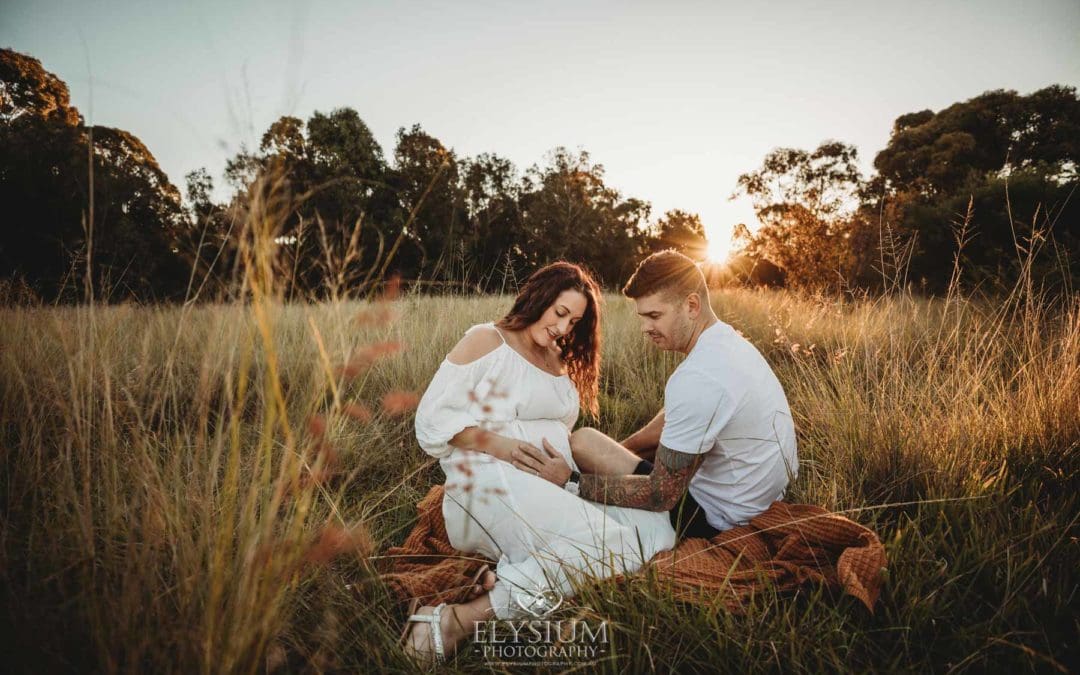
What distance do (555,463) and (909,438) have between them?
1984mm

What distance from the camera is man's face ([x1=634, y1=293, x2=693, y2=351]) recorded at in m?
2.38

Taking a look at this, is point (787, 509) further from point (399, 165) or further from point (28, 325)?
point (399, 165)

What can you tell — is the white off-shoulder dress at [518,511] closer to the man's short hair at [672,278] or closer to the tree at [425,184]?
the man's short hair at [672,278]

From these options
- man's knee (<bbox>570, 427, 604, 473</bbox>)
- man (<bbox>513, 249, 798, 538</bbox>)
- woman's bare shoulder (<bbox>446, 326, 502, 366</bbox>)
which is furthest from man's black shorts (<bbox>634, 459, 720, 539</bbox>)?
woman's bare shoulder (<bbox>446, 326, 502, 366</bbox>)

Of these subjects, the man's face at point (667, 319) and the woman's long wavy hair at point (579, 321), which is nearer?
the man's face at point (667, 319)

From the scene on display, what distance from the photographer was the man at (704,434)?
6.40 feet

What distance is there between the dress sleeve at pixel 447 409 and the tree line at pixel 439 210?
2.13 ft

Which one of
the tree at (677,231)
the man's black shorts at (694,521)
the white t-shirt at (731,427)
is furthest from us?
the tree at (677,231)

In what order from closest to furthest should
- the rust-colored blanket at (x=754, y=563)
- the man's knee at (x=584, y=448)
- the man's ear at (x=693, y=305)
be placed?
the rust-colored blanket at (x=754, y=563) → the man's ear at (x=693, y=305) → the man's knee at (x=584, y=448)

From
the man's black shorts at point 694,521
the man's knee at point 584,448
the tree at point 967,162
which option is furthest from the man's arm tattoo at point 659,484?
the tree at point 967,162

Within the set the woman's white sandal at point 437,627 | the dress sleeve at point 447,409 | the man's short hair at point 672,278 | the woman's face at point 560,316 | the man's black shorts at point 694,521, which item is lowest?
the woman's white sandal at point 437,627

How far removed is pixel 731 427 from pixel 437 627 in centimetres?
156

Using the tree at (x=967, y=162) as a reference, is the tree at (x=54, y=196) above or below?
below

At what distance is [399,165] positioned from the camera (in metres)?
19.7
